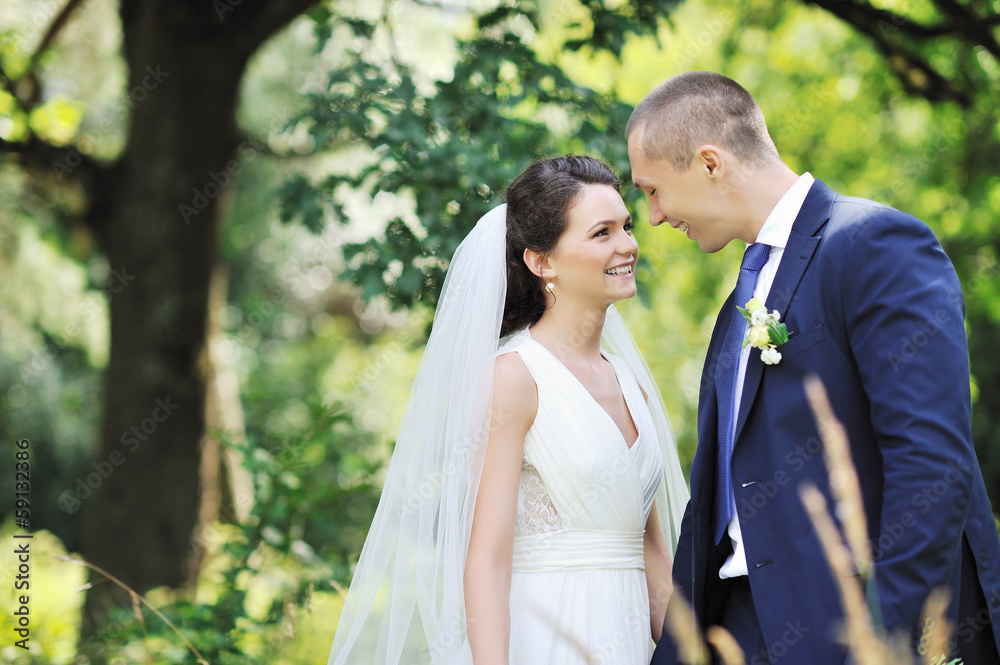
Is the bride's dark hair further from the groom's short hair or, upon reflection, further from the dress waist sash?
the dress waist sash

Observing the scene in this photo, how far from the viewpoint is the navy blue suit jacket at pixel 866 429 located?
1.76m

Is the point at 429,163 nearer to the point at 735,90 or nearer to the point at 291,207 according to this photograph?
the point at 291,207

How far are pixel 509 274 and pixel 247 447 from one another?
181 centimetres

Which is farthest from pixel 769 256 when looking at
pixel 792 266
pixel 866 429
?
pixel 866 429

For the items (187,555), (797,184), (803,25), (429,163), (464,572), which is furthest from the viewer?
(803,25)

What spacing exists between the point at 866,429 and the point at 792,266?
0.46 metres

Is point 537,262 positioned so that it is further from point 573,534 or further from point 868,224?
point 868,224

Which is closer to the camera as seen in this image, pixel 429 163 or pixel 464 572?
pixel 464 572

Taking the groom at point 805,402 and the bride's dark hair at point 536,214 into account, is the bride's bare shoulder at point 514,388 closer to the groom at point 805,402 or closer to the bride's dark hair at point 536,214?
the bride's dark hair at point 536,214

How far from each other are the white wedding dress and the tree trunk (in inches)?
154

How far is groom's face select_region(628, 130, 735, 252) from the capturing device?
2367mm

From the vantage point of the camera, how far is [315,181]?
656 cm

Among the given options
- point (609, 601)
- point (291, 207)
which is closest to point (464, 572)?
point (609, 601)

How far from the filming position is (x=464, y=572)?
2.60 meters
